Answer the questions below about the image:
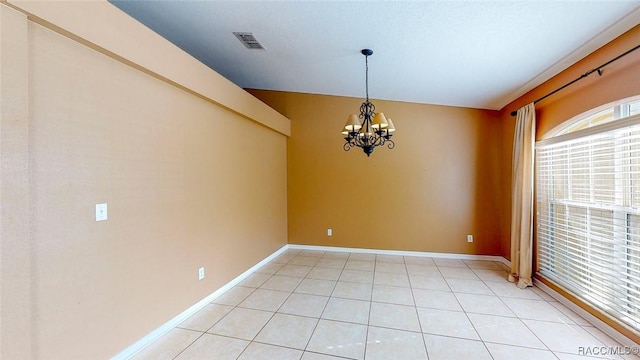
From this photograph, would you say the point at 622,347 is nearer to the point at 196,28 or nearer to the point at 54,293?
the point at 54,293

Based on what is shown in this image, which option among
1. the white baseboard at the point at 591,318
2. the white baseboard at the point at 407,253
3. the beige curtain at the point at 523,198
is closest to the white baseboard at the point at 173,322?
the white baseboard at the point at 407,253

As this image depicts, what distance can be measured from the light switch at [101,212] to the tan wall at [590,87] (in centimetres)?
409

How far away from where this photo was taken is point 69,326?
1547 millimetres

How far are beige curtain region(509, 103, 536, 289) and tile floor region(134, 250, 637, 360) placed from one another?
0.82 ft

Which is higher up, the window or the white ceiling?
the white ceiling

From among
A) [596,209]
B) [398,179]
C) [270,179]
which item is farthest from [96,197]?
[596,209]

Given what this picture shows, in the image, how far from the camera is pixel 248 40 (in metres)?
2.82

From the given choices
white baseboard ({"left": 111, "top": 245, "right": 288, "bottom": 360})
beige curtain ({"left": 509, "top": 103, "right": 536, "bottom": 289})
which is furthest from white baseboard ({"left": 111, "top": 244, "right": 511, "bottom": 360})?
beige curtain ({"left": 509, "top": 103, "right": 536, "bottom": 289})

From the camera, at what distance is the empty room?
4.84ft

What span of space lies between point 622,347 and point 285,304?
2948mm

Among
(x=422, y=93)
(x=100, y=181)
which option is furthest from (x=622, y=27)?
(x=100, y=181)

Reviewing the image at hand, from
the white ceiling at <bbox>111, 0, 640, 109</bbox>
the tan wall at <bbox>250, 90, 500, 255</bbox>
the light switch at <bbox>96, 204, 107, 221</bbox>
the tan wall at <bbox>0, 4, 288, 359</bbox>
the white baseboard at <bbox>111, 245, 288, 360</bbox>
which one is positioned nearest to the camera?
the tan wall at <bbox>0, 4, 288, 359</bbox>

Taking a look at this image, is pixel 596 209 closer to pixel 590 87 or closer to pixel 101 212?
pixel 590 87

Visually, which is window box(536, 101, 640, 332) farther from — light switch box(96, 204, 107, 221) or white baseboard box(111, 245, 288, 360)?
light switch box(96, 204, 107, 221)
